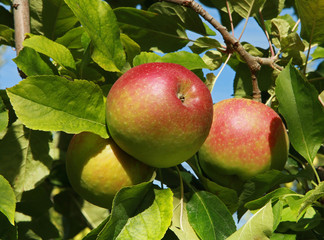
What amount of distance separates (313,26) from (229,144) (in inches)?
19.1

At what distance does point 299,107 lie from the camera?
1.08m

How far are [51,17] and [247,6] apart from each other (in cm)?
63

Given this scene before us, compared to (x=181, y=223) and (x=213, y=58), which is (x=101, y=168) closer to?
(x=181, y=223)

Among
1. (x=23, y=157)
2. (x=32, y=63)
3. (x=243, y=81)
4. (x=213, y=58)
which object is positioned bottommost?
(x=23, y=157)

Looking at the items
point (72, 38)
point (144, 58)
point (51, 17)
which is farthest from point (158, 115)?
point (51, 17)

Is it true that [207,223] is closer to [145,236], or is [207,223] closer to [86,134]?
[145,236]

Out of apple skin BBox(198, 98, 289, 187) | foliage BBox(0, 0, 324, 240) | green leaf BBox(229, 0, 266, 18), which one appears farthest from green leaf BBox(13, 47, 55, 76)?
green leaf BBox(229, 0, 266, 18)

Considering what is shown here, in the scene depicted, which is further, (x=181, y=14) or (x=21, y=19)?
(x=181, y=14)

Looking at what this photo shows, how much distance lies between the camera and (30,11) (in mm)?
1332

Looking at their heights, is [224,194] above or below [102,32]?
below

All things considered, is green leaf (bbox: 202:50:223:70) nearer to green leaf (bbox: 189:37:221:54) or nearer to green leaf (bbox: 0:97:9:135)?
green leaf (bbox: 189:37:221:54)

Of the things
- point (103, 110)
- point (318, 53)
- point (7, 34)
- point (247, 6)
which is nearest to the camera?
point (103, 110)

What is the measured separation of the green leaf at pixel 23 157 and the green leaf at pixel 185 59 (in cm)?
44

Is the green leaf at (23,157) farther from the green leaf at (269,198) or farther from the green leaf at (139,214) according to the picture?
the green leaf at (269,198)
